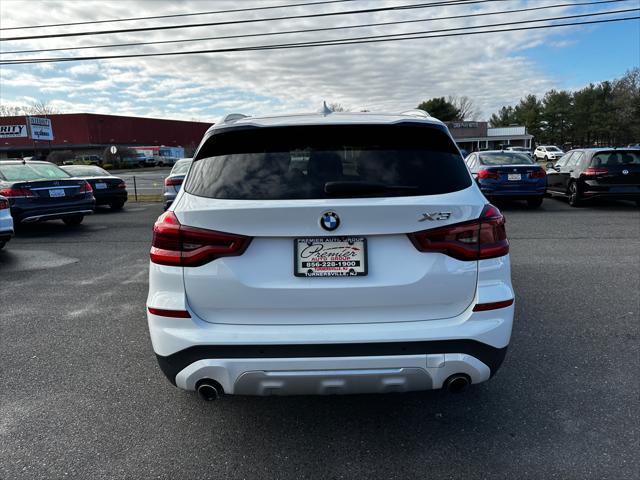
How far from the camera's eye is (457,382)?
2529 mm

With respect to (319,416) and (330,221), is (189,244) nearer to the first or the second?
(330,221)

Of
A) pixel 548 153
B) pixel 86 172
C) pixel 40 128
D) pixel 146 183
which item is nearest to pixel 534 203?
pixel 86 172

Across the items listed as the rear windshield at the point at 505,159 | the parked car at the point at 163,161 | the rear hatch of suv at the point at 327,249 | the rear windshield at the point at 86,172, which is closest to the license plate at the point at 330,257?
the rear hatch of suv at the point at 327,249

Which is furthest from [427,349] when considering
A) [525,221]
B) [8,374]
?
[525,221]

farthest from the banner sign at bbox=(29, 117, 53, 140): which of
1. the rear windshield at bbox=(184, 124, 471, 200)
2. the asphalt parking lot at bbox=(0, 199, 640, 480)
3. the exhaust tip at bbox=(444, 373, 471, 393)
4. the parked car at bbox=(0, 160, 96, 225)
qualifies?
the exhaust tip at bbox=(444, 373, 471, 393)

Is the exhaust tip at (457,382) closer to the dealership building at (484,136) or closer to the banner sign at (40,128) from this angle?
the banner sign at (40,128)

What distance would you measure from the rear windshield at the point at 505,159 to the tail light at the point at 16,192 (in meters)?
10.9

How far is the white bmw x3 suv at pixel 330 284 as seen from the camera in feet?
7.84

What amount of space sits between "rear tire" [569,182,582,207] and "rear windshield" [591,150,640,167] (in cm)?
75

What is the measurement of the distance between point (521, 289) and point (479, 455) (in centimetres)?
342

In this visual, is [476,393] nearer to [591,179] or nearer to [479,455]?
[479,455]

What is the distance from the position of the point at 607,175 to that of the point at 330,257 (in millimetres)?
12074

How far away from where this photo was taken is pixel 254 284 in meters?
2.41

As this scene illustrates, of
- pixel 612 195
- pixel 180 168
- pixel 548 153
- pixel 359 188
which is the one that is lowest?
pixel 548 153
